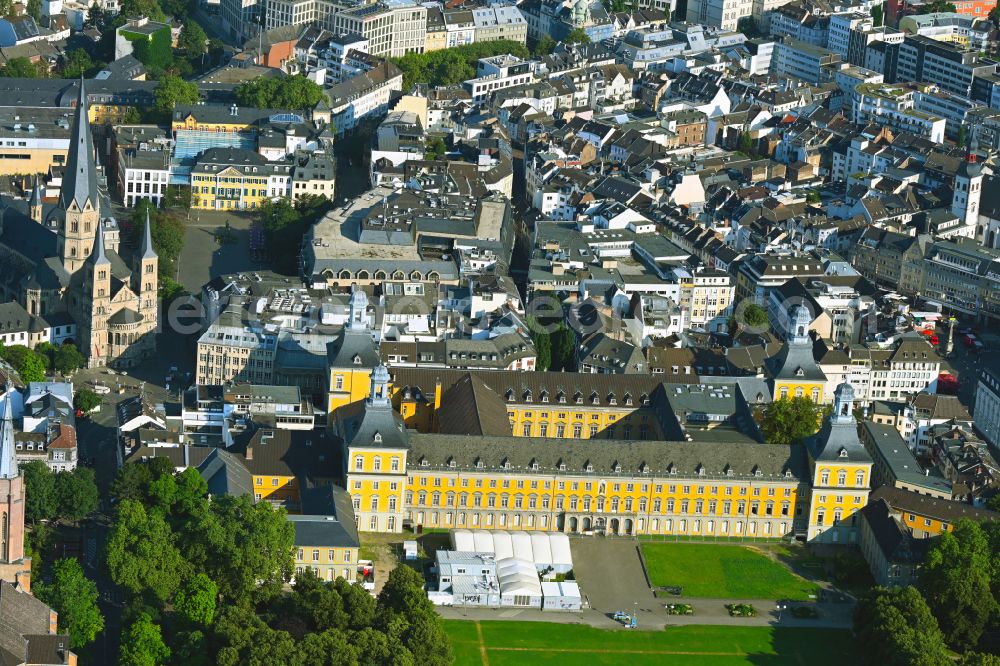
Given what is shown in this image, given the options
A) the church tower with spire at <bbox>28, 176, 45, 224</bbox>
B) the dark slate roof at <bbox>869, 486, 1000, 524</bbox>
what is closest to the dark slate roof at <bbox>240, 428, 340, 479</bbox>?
the dark slate roof at <bbox>869, 486, 1000, 524</bbox>

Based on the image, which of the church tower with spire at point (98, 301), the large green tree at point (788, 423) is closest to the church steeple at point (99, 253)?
the church tower with spire at point (98, 301)

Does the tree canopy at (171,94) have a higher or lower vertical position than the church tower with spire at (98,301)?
higher

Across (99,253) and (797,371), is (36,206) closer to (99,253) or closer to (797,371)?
(99,253)

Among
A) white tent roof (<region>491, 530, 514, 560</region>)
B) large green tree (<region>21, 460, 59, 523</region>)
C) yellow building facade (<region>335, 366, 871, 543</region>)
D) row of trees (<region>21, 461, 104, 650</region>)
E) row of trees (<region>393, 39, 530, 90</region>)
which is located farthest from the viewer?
row of trees (<region>393, 39, 530, 90</region>)

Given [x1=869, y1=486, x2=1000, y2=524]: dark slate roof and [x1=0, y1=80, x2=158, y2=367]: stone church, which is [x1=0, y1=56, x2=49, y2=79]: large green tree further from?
[x1=869, y1=486, x2=1000, y2=524]: dark slate roof

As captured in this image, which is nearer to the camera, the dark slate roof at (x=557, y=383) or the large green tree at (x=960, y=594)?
the large green tree at (x=960, y=594)

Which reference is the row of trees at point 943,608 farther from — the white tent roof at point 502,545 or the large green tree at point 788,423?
the white tent roof at point 502,545

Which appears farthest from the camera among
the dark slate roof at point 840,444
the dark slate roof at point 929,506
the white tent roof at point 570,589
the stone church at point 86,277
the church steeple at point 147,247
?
the church steeple at point 147,247
